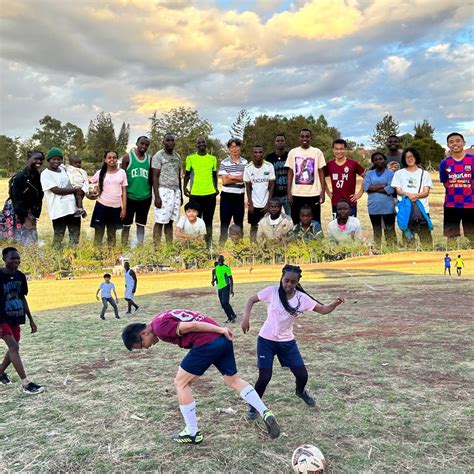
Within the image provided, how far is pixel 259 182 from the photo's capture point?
34.7 ft

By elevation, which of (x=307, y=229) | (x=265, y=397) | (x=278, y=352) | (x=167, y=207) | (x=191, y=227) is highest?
(x=167, y=207)

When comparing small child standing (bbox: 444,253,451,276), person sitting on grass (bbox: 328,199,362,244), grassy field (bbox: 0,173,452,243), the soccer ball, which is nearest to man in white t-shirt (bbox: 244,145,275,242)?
grassy field (bbox: 0,173,452,243)

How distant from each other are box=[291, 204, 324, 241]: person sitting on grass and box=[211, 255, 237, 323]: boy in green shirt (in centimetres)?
172

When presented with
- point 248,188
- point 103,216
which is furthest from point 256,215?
point 103,216

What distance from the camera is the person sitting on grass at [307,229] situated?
1020 cm

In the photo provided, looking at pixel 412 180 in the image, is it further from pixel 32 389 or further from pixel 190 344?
pixel 32 389

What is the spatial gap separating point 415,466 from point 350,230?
6.69 metres

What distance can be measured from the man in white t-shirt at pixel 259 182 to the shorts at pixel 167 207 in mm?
1627

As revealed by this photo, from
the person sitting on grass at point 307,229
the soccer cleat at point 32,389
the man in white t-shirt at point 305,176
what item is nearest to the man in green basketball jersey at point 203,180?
the man in white t-shirt at point 305,176

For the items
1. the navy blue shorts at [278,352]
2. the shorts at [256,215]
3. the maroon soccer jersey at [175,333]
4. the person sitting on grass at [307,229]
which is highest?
the shorts at [256,215]

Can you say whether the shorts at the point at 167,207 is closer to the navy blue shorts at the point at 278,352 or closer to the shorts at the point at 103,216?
the shorts at the point at 103,216

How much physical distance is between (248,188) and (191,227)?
1522 mm

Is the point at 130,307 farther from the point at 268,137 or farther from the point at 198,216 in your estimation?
the point at 268,137

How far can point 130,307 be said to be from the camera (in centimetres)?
982
